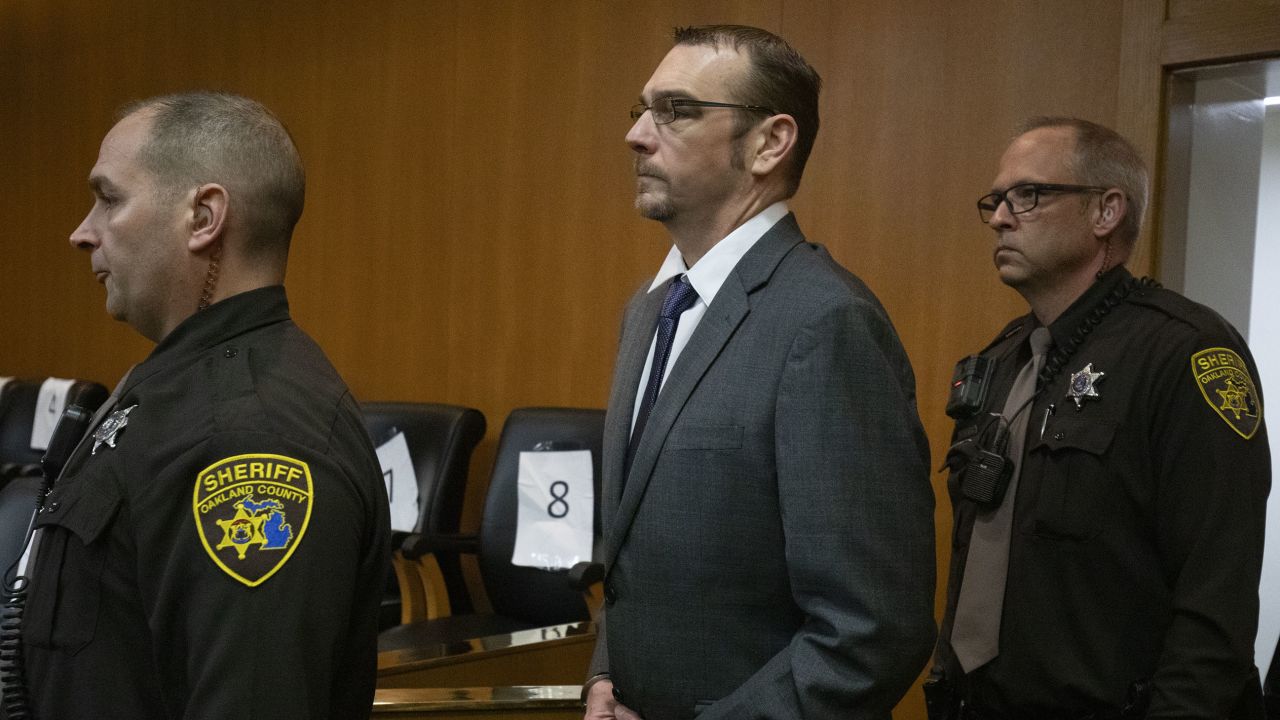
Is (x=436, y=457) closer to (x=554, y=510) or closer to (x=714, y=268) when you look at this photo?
(x=554, y=510)

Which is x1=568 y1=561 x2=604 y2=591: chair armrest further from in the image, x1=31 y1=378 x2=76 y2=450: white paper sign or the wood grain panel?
x1=31 y1=378 x2=76 y2=450: white paper sign

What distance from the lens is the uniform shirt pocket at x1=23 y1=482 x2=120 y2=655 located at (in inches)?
47.5

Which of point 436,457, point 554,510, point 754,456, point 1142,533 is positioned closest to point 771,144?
point 754,456

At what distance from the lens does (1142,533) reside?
189 cm

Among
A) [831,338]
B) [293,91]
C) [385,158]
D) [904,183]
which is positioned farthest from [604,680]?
[293,91]

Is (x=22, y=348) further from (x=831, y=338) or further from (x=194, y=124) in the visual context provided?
(x=831, y=338)

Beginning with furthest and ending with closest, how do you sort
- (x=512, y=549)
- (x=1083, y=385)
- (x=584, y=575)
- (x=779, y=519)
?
1. (x=512, y=549)
2. (x=584, y=575)
3. (x=1083, y=385)
4. (x=779, y=519)

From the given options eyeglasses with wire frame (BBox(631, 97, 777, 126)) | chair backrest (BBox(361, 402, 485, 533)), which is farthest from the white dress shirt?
chair backrest (BBox(361, 402, 485, 533))

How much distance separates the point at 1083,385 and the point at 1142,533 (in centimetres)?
25

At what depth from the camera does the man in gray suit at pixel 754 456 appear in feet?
4.31

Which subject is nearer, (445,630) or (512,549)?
(445,630)

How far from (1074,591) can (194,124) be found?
136 centimetres

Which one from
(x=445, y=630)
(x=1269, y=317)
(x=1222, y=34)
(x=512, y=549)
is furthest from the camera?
(x=512, y=549)

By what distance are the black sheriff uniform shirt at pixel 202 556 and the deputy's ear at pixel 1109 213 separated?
138cm
